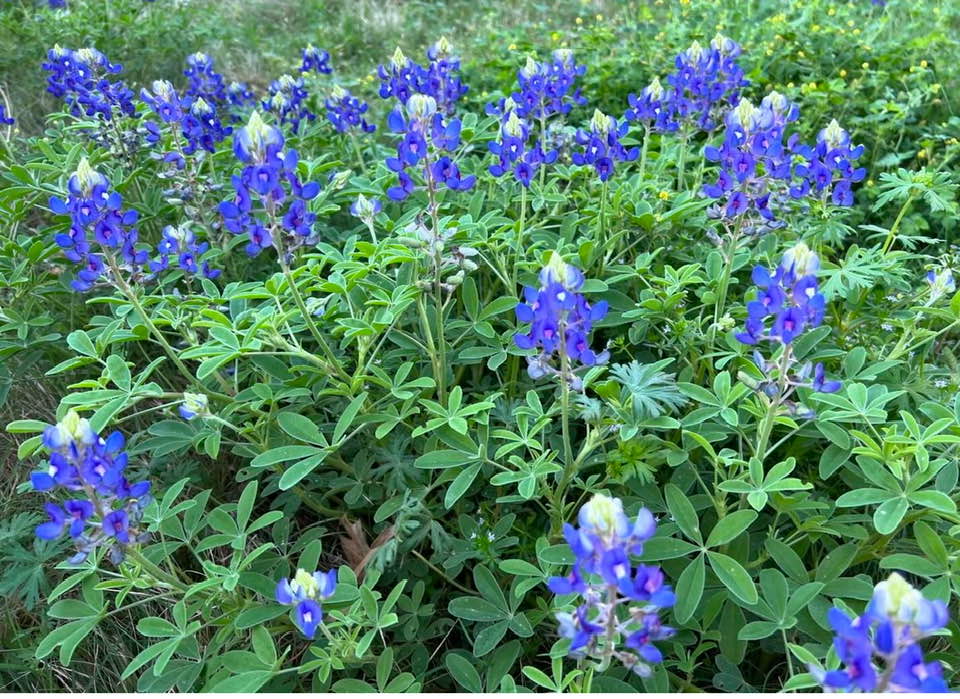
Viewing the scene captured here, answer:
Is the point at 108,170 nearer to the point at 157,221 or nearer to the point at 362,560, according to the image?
the point at 157,221

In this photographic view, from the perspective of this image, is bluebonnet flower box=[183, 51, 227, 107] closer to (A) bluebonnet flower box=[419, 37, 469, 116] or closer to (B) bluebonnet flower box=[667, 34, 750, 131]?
(A) bluebonnet flower box=[419, 37, 469, 116]

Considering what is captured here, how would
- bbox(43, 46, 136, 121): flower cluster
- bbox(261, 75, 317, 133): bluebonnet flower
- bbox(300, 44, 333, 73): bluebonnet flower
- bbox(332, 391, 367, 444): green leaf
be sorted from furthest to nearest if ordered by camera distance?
bbox(300, 44, 333, 73): bluebonnet flower < bbox(261, 75, 317, 133): bluebonnet flower < bbox(43, 46, 136, 121): flower cluster < bbox(332, 391, 367, 444): green leaf

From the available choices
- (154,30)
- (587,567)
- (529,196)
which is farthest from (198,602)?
(154,30)

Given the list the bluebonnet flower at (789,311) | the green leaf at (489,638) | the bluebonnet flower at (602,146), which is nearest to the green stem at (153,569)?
the green leaf at (489,638)

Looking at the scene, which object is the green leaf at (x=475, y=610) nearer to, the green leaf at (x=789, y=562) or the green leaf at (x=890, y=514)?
the green leaf at (x=789, y=562)

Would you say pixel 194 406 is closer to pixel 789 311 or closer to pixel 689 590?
pixel 689 590

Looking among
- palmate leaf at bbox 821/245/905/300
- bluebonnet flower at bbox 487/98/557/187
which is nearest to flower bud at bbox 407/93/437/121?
bluebonnet flower at bbox 487/98/557/187

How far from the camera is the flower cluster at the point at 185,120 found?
3.53 meters

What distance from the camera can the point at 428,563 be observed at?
2432 millimetres

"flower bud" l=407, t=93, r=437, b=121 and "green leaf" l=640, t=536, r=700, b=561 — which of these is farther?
"flower bud" l=407, t=93, r=437, b=121

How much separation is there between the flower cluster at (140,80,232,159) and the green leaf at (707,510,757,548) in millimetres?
2408

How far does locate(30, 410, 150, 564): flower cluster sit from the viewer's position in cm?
191

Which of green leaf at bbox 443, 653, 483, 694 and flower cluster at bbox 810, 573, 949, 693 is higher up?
flower cluster at bbox 810, 573, 949, 693

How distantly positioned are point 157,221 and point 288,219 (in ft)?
5.59
